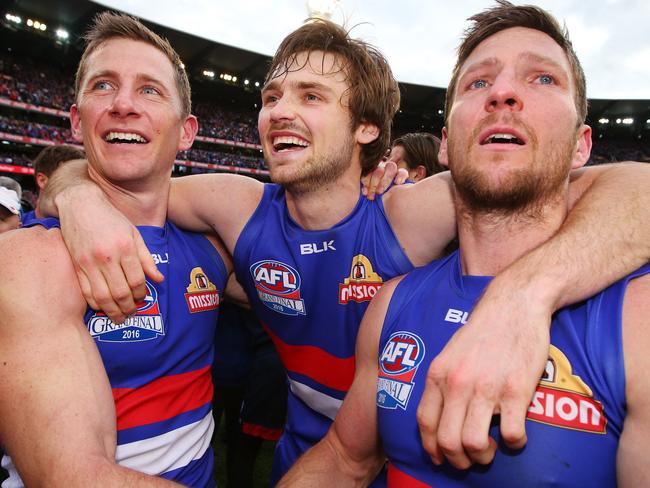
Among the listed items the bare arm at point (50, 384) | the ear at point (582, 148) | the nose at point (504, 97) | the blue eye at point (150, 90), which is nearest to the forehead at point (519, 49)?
the nose at point (504, 97)

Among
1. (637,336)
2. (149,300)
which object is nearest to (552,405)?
(637,336)

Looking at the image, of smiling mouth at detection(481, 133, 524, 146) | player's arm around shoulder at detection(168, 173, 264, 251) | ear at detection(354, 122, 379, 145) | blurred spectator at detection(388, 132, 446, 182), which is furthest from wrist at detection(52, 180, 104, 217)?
blurred spectator at detection(388, 132, 446, 182)

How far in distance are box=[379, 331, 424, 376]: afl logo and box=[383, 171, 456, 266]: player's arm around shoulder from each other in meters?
0.70

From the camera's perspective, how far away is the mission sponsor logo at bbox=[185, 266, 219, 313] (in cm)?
214

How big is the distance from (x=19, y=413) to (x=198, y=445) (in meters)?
0.96

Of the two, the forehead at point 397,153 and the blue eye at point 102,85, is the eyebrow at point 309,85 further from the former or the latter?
the forehead at point 397,153

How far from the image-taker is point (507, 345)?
110 cm

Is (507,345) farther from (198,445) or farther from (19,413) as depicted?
(198,445)

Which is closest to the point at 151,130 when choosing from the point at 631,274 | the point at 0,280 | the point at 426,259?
the point at 0,280

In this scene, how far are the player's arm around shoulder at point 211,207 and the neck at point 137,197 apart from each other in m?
0.15

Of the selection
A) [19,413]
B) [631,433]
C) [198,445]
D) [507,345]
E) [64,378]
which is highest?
[507,345]

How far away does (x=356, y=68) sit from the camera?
105 inches

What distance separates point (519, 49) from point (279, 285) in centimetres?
165

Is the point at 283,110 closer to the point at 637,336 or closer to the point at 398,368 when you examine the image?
the point at 398,368
